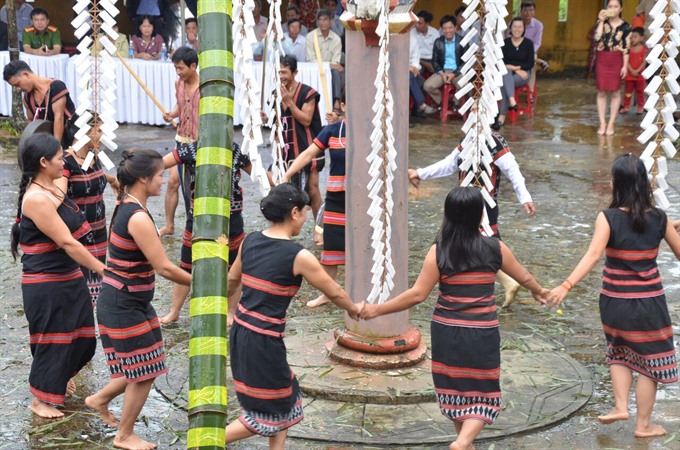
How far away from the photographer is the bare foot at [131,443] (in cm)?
517

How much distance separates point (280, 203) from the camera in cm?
463

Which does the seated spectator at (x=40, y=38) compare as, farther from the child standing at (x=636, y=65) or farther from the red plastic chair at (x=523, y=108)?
the child standing at (x=636, y=65)

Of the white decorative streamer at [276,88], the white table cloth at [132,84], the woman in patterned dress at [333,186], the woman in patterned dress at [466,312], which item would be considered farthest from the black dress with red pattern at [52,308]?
the white table cloth at [132,84]

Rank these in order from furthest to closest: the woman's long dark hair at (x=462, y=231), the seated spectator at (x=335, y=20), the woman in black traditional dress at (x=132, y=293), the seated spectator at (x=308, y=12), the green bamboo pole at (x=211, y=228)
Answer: the seated spectator at (x=308, y=12)
the seated spectator at (x=335, y=20)
the woman in black traditional dress at (x=132, y=293)
the woman's long dark hair at (x=462, y=231)
the green bamboo pole at (x=211, y=228)

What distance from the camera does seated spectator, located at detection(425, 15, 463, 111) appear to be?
16.3 metres

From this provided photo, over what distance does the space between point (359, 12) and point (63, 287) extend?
2.26 m

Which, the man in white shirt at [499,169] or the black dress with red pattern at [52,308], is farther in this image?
the man in white shirt at [499,169]

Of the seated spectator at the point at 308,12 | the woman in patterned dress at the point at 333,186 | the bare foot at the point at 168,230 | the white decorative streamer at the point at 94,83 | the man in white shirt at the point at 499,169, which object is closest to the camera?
the white decorative streamer at the point at 94,83

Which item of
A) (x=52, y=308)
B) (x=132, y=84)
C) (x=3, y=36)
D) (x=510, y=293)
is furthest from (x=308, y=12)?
(x=52, y=308)

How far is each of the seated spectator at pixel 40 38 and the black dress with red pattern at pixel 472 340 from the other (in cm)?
1223

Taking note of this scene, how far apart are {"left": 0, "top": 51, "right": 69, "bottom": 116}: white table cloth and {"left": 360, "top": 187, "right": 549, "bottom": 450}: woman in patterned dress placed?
11839 mm

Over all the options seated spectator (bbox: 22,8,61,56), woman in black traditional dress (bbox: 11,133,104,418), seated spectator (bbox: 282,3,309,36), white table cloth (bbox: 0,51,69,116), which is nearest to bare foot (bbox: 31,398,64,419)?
woman in black traditional dress (bbox: 11,133,104,418)

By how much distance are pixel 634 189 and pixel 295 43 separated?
1138 cm

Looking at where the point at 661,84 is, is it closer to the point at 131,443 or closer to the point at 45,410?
the point at 131,443
